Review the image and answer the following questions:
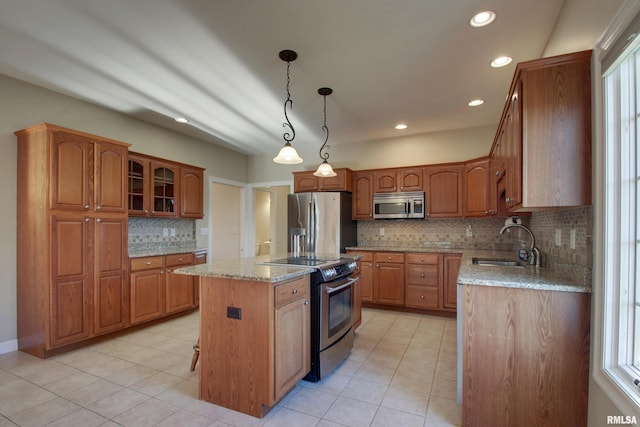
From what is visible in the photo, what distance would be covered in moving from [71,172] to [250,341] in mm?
2489

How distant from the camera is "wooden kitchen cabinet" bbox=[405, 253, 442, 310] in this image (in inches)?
159

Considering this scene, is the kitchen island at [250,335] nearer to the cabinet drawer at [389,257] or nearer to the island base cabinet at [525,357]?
the island base cabinet at [525,357]

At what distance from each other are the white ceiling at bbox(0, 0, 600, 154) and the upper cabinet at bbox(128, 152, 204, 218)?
2.22 ft

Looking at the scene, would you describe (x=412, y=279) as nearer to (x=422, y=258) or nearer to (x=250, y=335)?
(x=422, y=258)

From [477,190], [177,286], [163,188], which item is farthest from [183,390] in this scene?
[477,190]

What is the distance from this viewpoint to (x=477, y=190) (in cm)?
399

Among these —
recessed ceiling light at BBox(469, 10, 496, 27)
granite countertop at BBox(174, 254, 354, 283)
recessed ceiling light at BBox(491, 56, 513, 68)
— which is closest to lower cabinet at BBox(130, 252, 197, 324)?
granite countertop at BBox(174, 254, 354, 283)

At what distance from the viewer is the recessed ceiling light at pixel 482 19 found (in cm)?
196

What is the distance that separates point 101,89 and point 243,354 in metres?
3.04

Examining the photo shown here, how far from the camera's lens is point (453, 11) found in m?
1.94

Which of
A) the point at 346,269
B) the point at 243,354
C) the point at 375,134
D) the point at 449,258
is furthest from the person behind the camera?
the point at 375,134

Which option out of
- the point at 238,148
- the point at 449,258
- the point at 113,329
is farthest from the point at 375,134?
the point at 113,329

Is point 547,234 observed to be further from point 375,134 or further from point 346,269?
point 375,134

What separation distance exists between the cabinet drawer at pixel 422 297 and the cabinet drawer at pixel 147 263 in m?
3.30
